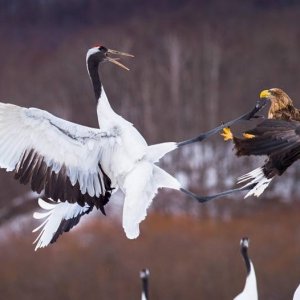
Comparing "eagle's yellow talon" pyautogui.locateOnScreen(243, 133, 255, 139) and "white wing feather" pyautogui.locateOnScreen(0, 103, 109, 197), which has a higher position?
"white wing feather" pyautogui.locateOnScreen(0, 103, 109, 197)

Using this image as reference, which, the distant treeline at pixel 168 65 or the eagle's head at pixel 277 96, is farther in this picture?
the distant treeline at pixel 168 65

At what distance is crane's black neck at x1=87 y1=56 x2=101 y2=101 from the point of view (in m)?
3.10

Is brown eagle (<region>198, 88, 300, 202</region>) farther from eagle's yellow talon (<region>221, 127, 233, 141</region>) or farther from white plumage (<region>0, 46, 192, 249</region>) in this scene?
white plumage (<region>0, 46, 192, 249</region>)

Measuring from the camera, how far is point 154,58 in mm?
6230

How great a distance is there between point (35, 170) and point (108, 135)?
221mm

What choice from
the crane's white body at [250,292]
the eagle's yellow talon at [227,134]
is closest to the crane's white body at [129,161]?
the eagle's yellow talon at [227,134]

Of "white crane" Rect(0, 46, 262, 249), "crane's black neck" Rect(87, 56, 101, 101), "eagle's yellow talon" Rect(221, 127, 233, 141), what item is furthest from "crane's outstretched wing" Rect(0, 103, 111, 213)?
"eagle's yellow talon" Rect(221, 127, 233, 141)

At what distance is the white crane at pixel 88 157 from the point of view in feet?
9.59

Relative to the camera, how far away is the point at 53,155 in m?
3.01

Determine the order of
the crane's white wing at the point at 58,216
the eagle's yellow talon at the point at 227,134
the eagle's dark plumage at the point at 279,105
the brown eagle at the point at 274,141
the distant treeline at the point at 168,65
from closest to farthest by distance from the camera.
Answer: the brown eagle at the point at 274,141, the eagle's yellow talon at the point at 227,134, the eagle's dark plumage at the point at 279,105, the crane's white wing at the point at 58,216, the distant treeline at the point at 168,65

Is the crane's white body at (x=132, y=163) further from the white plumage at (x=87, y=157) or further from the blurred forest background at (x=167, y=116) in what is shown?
the blurred forest background at (x=167, y=116)

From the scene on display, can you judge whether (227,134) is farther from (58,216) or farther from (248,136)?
(58,216)

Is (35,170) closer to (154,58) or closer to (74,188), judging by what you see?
(74,188)

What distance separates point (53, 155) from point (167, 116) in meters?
3.18
